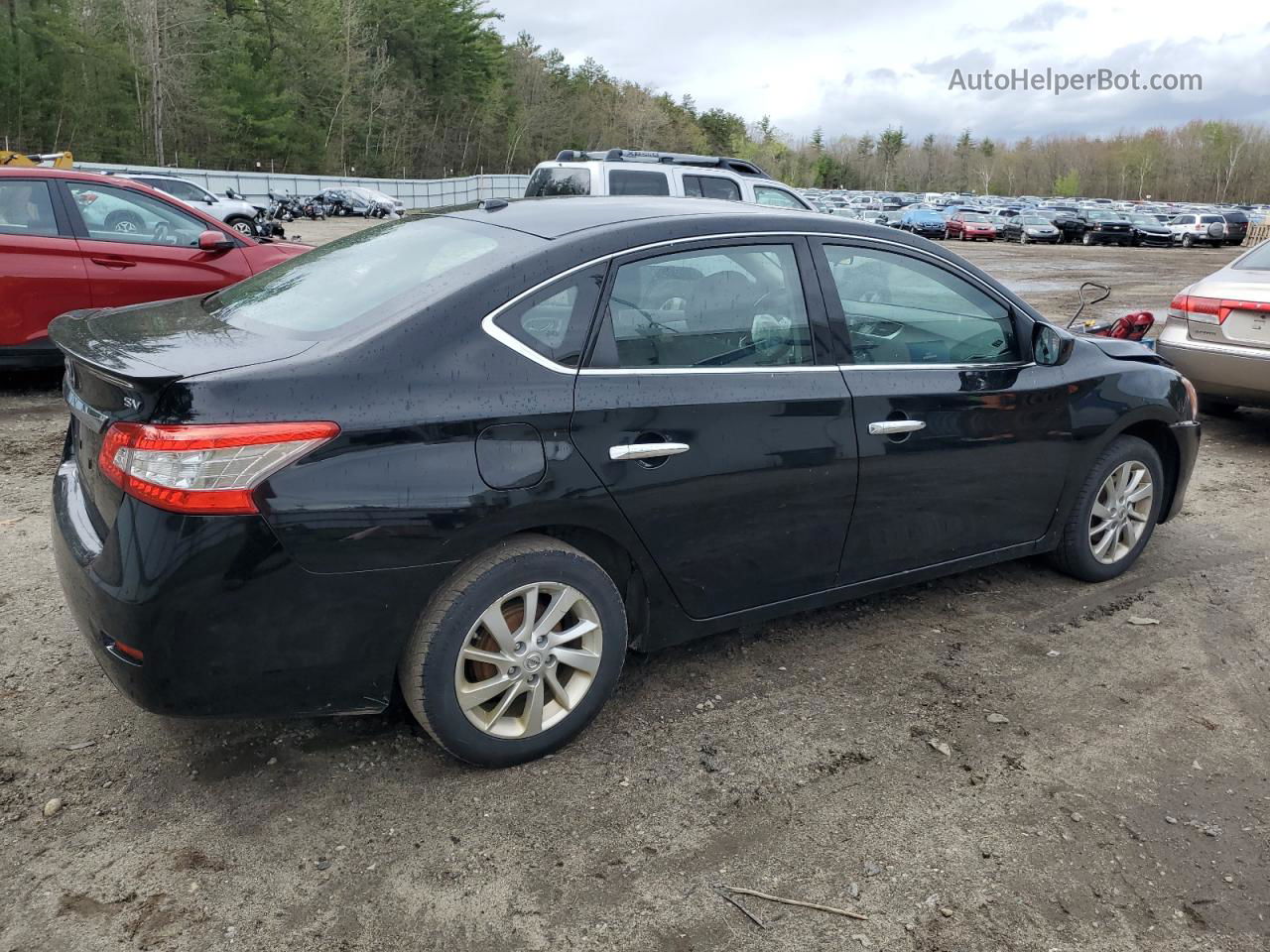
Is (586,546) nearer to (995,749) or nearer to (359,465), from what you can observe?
(359,465)

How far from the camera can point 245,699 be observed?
2689mm

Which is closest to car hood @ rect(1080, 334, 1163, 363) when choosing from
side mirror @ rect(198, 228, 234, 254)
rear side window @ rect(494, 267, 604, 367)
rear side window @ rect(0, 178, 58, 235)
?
rear side window @ rect(494, 267, 604, 367)

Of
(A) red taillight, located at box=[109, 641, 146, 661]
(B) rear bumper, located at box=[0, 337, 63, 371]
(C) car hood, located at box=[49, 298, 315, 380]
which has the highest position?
(C) car hood, located at box=[49, 298, 315, 380]

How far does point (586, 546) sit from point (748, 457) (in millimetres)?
609

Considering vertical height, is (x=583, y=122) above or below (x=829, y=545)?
above

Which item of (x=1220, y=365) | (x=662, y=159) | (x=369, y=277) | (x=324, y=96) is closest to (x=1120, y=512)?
(x=1220, y=365)

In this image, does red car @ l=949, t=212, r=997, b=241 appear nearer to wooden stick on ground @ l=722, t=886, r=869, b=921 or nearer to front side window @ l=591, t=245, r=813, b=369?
front side window @ l=591, t=245, r=813, b=369

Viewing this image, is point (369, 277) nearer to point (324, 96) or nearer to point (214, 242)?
point (214, 242)

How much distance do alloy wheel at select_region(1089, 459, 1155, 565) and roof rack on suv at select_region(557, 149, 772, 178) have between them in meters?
8.08

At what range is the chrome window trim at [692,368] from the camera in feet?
9.59

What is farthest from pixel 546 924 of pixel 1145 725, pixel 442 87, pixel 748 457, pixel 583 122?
pixel 583 122

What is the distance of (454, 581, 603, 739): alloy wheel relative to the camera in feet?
9.57

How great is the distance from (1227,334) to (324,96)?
80598 mm

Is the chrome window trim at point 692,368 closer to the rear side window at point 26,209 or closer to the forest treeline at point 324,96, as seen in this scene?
the rear side window at point 26,209
